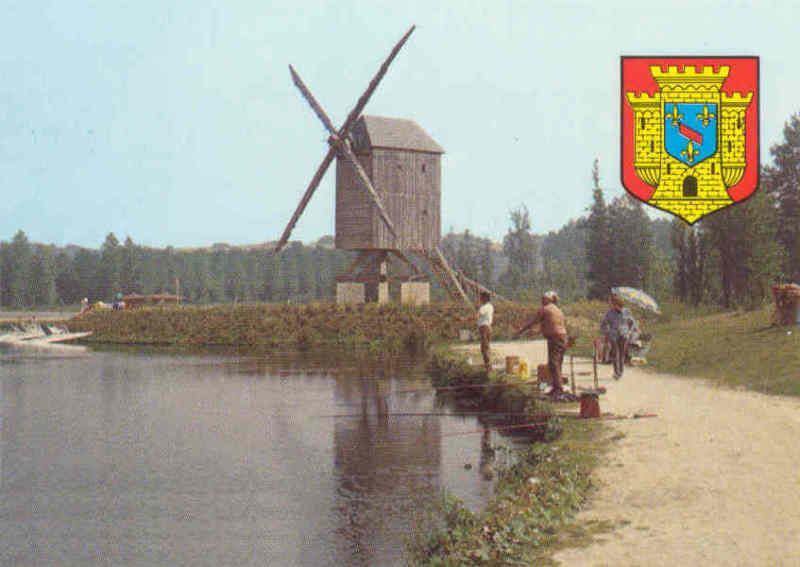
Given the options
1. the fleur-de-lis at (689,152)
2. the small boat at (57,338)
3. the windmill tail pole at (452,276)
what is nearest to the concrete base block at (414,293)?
the windmill tail pole at (452,276)

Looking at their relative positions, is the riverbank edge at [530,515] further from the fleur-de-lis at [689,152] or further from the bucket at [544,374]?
the fleur-de-lis at [689,152]

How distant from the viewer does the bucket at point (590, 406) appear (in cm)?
1524

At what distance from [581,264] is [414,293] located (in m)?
62.9

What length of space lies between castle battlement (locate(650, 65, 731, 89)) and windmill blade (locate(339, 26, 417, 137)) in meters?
36.6

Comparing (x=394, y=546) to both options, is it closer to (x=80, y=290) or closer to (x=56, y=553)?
(x=56, y=553)

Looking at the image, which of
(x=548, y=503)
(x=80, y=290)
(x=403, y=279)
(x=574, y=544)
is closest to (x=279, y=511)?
(x=548, y=503)

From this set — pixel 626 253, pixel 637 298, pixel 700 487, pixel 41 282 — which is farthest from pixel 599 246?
pixel 41 282

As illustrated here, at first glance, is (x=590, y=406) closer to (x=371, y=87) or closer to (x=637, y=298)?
(x=637, y=298)

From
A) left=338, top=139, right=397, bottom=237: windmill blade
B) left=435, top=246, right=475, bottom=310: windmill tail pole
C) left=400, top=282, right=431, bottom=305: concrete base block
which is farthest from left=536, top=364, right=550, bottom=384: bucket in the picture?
left=400, top=282, right=431, bottom=305: concrete base block

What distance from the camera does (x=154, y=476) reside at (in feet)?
52.5

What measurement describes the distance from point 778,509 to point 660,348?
2053 centimetres

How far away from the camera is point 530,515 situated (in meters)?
9.31

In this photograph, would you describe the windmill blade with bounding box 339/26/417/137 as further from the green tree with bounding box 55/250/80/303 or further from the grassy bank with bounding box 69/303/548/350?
the green tree with bounding box 55/250/80/303

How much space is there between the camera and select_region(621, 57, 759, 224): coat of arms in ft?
49.4
